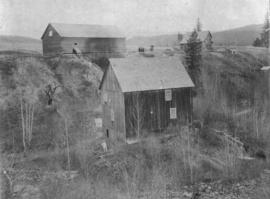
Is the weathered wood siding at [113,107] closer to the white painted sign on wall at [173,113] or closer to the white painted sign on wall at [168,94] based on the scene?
the white painted sign on wall at [168,94]

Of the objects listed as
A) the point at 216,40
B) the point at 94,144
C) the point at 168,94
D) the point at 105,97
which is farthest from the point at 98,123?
the point at 216,40

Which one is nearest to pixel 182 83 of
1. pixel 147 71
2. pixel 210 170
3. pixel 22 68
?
pixel 147 71

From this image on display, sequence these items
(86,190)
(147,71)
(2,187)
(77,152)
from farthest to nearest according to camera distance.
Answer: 1. (147,71)
2. (77,152)
3. (86,190)
4. (2,187)

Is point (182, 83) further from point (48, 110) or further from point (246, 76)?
point (246, 76)

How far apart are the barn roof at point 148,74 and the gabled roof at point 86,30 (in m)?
19.2

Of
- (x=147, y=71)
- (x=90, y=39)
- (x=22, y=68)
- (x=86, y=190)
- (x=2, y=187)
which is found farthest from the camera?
(x=90, y=39)

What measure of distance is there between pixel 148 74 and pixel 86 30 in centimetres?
2191

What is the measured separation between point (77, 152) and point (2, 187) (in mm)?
8048

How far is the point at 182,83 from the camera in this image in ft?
85.2

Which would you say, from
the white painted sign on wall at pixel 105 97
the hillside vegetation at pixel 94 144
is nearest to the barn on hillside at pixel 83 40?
the hillside vegetation at pixel 94 144

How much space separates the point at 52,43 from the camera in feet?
140

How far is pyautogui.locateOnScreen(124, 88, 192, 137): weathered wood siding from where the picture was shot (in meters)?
23.9

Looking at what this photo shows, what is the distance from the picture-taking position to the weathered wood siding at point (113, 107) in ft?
79.7

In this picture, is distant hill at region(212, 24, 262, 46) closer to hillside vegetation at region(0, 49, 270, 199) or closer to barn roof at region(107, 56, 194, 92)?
hillside vegetation at region(0, 49, 270, 199)
